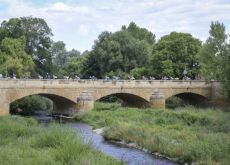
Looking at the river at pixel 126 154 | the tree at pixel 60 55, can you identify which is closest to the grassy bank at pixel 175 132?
the river at pixel 126 154

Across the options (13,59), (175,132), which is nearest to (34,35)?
(13,59)

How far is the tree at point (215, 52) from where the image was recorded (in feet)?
199

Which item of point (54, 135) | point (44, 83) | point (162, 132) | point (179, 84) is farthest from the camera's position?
point (179, 84)

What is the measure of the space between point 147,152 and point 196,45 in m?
51.8

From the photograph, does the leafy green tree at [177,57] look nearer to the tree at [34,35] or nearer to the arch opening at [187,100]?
the arch opening at [187,100]

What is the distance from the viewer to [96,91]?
59.4 metres

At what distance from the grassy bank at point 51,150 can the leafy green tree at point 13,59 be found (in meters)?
39.8

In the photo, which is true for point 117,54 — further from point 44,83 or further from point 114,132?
point 114,132

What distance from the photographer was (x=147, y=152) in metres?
31.7

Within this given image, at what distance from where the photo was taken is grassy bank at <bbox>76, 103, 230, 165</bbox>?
2769 centimetres

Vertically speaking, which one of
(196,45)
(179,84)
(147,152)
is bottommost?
(147,152)

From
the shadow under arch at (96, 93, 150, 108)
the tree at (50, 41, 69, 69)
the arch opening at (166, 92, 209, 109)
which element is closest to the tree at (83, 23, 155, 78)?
the arch opening at (166, 92, 209, 109)

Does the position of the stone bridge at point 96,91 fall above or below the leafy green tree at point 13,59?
below

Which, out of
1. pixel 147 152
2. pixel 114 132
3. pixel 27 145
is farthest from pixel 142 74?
pixel 27 145
